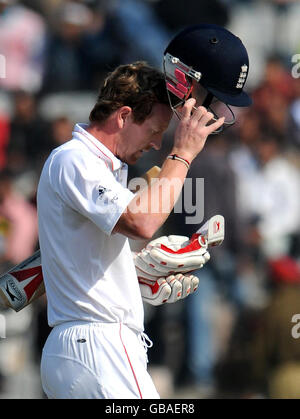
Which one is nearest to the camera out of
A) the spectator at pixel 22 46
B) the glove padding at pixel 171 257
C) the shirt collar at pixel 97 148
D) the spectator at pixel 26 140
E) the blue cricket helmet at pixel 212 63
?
the shirt collar at pixel 97 148

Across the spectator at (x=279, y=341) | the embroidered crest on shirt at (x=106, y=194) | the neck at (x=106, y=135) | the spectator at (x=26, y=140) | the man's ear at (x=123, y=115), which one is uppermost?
the man's ear at (x=123, y=115)

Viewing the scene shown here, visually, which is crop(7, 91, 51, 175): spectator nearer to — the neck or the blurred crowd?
the blurred crowd

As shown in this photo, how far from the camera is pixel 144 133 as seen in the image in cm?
332

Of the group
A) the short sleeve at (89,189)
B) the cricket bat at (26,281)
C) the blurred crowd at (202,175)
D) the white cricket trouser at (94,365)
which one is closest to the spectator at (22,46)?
the blurred crowd at (202,175)

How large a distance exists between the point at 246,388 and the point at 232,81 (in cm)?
381

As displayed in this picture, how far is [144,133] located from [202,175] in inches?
129

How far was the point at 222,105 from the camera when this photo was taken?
3.54 metres

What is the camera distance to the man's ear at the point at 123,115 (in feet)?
10.8

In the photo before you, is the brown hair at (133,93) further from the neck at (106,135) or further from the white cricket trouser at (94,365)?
the white cricket trouser at (94,365)

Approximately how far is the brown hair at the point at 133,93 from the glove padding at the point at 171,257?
57cm

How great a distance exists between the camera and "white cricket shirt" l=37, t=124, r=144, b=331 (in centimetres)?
305

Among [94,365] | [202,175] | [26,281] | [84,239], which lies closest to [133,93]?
[84,239]
